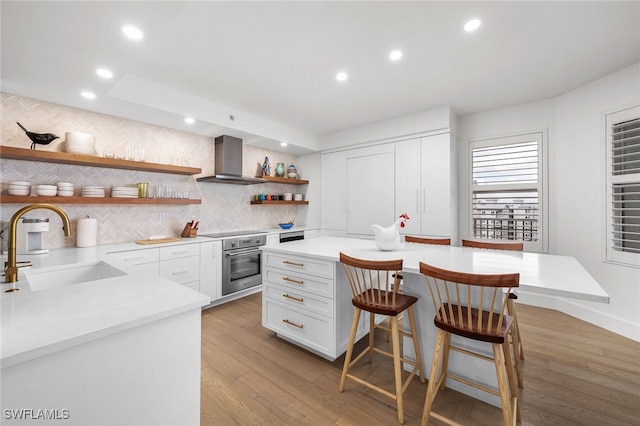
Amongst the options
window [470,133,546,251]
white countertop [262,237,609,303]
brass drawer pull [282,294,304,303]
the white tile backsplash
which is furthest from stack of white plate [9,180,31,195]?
window [470,133,546,251]

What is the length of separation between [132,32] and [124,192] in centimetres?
193

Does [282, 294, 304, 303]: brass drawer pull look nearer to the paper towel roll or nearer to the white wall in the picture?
the paper towel roll

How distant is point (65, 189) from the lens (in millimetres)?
2654

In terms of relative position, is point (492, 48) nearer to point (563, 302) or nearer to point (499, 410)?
point (499, 410)

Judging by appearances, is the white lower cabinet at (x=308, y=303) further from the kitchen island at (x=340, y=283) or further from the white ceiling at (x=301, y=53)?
the white ceiling at (x=301, y=53)

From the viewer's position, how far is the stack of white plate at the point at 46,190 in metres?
2.51

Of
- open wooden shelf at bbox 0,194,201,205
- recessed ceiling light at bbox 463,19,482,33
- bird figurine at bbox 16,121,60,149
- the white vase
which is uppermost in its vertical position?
recessed ceiling light at bbox 463,19,482,33

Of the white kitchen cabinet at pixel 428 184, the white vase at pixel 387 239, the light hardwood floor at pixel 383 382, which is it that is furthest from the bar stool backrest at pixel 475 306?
the white kitchen cabinet at pixel 428 184

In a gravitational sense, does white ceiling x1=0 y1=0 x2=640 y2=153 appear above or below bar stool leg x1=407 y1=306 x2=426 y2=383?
above

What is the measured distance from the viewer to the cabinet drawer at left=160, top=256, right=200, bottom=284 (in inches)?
118

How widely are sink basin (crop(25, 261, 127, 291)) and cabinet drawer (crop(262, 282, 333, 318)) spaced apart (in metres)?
1.24

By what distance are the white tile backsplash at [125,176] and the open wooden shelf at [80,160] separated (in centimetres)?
16

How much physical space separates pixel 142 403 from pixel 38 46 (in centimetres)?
239

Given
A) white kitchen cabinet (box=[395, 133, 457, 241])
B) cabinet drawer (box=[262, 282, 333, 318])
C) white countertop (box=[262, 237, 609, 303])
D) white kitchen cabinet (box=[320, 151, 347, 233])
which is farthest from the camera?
white kitchen cabinet (box=[320, 151, 347, 233])
